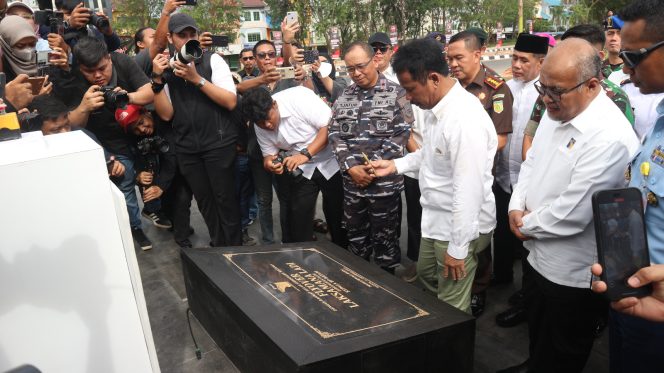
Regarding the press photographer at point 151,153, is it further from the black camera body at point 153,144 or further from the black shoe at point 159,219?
the black shoe at point 159,219

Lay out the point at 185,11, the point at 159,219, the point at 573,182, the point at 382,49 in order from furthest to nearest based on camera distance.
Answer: the point at 185,11 → the point at 159,219 → the point at 382,49 → the point at 573,182

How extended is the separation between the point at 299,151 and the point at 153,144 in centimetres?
119

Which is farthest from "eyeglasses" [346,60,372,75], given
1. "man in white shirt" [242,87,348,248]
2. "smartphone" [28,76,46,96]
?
"smartphone" [28,76,46,96]

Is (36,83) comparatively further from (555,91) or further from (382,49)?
(555,91)

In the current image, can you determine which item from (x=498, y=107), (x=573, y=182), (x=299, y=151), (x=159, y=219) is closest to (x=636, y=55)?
(x=573, y=182)

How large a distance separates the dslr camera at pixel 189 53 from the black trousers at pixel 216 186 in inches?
26.0

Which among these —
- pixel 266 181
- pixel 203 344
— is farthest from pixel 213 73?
pixel 203 344

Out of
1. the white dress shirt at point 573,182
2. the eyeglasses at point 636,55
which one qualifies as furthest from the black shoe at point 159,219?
the eyeglasses at point 636,55

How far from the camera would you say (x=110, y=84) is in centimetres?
353

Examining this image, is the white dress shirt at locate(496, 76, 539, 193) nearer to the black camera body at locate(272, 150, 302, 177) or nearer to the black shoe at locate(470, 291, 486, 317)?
the black shoe at locate(470, 291, 486, 317)

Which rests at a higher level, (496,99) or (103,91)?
(103,91)

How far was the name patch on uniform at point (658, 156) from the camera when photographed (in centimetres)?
150

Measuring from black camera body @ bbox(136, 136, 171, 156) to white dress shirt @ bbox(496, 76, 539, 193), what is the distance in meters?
2.44

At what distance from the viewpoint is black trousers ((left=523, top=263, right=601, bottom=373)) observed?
1.93 metres
